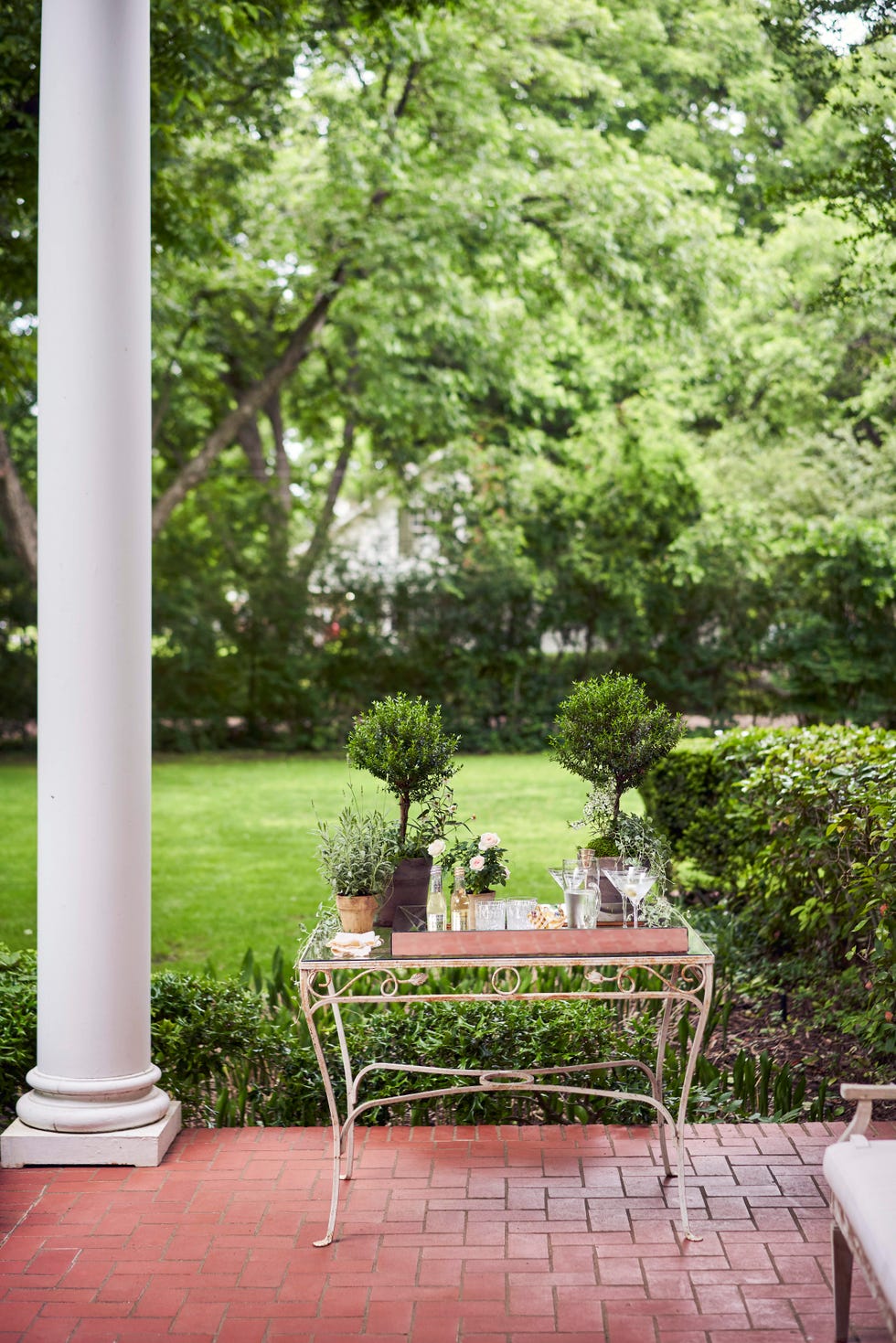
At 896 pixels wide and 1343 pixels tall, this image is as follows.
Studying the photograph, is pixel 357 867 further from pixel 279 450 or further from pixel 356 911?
pixel 279 450

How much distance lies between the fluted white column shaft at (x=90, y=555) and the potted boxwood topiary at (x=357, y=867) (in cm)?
61

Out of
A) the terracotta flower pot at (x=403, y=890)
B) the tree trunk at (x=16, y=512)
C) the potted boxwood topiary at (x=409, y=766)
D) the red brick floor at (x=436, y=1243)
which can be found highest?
the tree trunk at (x=16, y=512)

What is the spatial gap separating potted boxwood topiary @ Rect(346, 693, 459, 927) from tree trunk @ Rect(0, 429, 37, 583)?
9.35m

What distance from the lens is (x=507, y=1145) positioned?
3902 millimetres

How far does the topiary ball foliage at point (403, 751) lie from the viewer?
3.66 m

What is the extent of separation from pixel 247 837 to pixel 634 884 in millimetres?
6714

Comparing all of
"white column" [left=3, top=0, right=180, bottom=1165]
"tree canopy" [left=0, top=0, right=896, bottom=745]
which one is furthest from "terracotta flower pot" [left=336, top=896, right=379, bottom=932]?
"tree canopy" [left=0, top=0, right=896, bottom=745]

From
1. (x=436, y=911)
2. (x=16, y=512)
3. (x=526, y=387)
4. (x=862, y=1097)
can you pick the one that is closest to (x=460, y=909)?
(x=436, y=911)

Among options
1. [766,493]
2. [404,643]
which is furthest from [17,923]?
[766,493]

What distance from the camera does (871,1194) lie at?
2.46 metres

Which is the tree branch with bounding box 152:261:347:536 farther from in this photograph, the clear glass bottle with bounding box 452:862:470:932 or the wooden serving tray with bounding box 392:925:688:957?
the wooden serving tray with bounding box 392:925:688:957

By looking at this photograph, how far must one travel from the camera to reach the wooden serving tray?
3.34 meters

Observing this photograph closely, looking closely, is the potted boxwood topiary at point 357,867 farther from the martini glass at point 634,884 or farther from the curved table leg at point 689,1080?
the curved table leg at point 689,1080

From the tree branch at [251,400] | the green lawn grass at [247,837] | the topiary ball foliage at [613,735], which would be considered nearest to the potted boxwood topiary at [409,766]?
the topiary ball foliage at [613,735]
